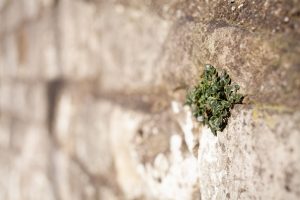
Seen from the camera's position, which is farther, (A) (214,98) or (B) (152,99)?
(B) (152,99)

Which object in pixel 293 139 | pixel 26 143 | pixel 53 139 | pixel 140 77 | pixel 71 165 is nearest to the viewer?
pixel 293 139

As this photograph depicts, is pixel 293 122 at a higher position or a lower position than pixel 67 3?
lower

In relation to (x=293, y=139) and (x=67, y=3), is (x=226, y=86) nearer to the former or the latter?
(x=293, y=139)

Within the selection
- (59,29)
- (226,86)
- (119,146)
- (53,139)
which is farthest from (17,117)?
(226,86)

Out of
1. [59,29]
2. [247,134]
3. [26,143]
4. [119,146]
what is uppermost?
[59,29]

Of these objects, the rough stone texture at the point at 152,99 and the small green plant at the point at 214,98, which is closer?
the rough stone texture at the point at 152,99
